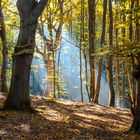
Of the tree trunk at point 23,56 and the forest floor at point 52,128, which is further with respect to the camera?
the tree trunk at point 23,56

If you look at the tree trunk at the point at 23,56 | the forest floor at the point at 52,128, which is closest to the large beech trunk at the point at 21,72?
the tree trunk at the point at 23,56

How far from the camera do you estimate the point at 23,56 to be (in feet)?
38.7

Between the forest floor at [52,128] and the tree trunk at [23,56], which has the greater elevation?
the tree trunk at [23,56]

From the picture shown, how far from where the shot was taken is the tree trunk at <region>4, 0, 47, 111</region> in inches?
458

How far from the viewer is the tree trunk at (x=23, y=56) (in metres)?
11.6

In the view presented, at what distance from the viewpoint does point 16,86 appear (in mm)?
11727

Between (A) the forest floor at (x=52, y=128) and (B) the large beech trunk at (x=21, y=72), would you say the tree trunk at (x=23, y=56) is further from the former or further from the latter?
(A) the forest floor at (x=52, y=128)

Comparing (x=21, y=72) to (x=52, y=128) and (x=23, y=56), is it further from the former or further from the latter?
(x=52, y=128)

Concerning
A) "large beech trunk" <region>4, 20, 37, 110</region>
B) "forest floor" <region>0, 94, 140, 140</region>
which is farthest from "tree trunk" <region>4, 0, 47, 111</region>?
"forest floor" <region>0, 94, 140, 140</region>

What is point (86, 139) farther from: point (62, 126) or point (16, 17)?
point (16, 17)

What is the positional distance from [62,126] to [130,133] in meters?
2.09

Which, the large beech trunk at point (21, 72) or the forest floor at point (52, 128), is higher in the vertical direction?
the large beech trunk at point (21, 72)

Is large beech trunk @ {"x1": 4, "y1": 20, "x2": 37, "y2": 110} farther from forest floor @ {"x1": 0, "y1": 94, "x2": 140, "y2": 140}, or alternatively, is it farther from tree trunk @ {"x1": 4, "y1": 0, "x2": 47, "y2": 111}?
forest floor @ {"x1": 0, "y1": 94, "x2": 140, "y2": 140}

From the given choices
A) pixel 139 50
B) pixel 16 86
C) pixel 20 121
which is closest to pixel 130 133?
pixel 139 50
